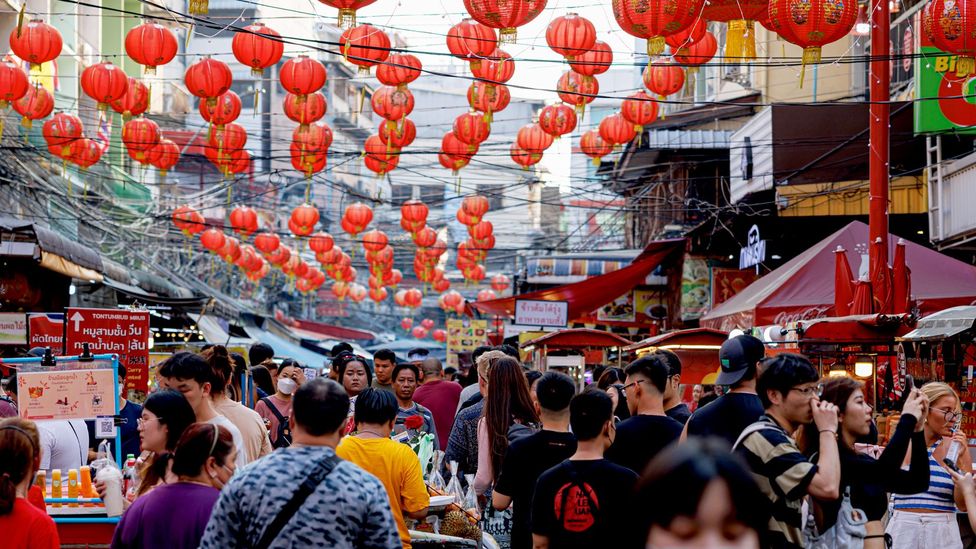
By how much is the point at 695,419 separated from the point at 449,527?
184cm

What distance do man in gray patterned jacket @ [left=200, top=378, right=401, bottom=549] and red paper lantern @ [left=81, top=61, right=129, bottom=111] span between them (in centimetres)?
1141

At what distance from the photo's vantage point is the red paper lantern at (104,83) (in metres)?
14.6

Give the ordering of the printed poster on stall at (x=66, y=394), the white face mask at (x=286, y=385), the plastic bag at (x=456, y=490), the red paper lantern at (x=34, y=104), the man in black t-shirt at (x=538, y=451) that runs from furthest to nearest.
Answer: the red paper lantern at (x=34, y=104)
the white face mask at (x=286, y=385)
the printed poster on stall at (x=66, y=394)
the plastic bag at (x=456, y=490)
the man in black t-shirt at (x=538, y=451)

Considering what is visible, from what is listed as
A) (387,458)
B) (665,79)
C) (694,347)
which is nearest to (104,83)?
(665,79)

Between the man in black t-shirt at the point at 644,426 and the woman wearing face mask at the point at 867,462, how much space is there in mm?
1115

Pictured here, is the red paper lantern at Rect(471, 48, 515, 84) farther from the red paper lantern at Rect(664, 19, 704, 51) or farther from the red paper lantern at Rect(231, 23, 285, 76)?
the red paper lantern at Rect(231, 23, 285, 76)

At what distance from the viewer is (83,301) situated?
1048 inches

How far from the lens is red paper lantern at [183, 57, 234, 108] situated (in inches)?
565

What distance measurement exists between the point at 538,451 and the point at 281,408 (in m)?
4.78

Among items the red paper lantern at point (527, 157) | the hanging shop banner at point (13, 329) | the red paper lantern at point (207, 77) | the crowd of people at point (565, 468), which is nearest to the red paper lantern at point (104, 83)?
the red paper lantern at point (207, 77)

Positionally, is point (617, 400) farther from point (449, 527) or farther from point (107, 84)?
point (107, 84)

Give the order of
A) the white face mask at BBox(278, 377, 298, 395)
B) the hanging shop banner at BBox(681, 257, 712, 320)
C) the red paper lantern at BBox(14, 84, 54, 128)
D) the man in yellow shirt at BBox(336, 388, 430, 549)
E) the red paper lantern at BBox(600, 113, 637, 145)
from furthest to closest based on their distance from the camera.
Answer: the hanging shop banner at BBox(681, 257, 712, 320) → the red paper lantern at BBox(600, 113, 637, 145) → the red paper lantern at BBox(14, 84, 54, 128) → the white face mask at BBox(278, 377, 298, 395) → the man in yellow shirt at BBox(336, 388, 430, 549)

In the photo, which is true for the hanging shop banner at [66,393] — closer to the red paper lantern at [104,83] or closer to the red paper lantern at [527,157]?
the red paper lantern at [104,83]

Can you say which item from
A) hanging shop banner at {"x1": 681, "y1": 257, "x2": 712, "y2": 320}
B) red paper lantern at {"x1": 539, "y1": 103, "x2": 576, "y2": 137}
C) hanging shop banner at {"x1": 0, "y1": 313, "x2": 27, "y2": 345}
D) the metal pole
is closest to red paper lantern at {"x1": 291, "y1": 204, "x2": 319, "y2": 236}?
hanging shop banner at {"x1": 681, "y1": 257, "x2": 712, "y2": 320}
